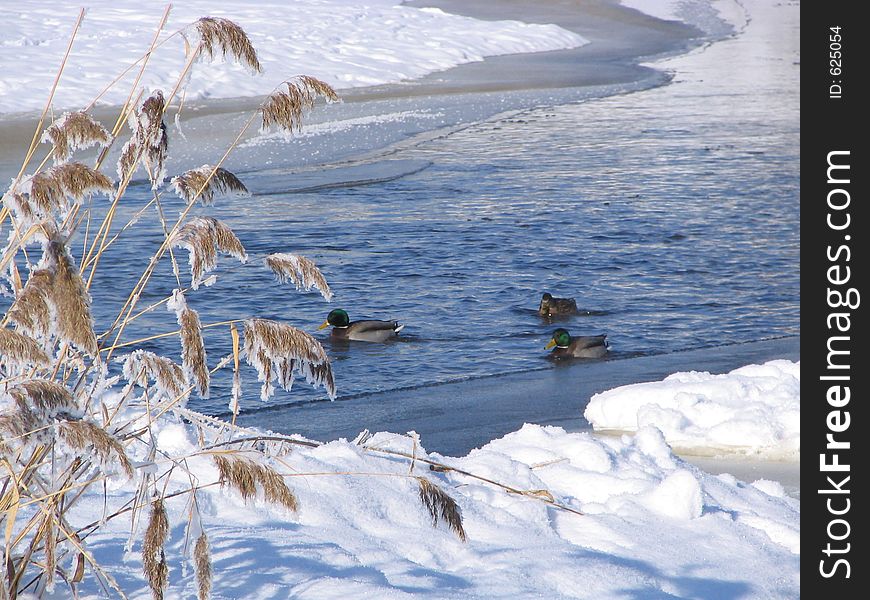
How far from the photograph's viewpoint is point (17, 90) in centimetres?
1977

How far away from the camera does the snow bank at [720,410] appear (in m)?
5.10

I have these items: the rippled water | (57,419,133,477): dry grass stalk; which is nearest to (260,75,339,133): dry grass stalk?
(57,419,133,477): dry grass stalk

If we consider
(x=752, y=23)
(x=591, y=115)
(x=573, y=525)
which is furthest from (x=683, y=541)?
(x=752, y=23)

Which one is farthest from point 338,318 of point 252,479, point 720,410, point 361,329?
point 252,479

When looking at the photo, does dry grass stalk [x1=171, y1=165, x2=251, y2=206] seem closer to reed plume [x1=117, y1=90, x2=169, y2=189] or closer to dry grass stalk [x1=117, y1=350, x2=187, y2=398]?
reed plume [x1=117, y1=90, x2=169, y2=189]

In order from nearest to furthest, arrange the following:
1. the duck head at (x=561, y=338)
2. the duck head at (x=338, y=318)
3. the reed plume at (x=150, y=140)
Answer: the reed plume at (x=150, y=140) → the duck head at (x=561, y=338) → the duck head at (x=338, y=318)

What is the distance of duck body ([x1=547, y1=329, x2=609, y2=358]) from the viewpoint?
8141mm

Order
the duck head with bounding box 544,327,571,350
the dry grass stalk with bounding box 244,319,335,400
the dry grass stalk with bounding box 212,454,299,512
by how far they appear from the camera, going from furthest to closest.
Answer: the duck head with bounding box 544,327,571,350
the dry grass stalk with bounding box 244,319,335,400
the dry grass stalk with bounding box 212,454,299,512

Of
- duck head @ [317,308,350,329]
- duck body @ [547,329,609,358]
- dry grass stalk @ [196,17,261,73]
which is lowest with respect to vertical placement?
duck body @ [547,329,609,358]

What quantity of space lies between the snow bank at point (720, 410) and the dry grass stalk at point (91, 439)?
3430mm

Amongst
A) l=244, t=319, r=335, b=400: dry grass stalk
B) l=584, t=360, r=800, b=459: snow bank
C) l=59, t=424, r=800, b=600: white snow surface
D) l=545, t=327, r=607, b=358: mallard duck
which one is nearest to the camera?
l=244, t=319, r=335, b=400: dry grass stalk

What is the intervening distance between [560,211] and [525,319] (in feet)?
13.1

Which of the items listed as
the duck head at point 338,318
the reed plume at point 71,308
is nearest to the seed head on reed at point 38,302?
the reed plume at point 71,308
